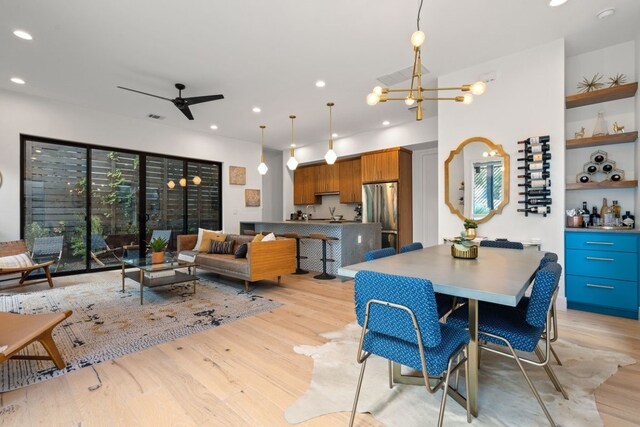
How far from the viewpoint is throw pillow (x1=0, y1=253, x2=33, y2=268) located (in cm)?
408

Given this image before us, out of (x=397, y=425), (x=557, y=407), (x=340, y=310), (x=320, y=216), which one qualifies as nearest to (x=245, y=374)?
(x=397, y=425)

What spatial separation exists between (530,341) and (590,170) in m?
3.22

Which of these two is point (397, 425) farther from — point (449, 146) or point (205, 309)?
point (449, 146)

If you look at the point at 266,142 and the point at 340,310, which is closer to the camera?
the point at 340,310

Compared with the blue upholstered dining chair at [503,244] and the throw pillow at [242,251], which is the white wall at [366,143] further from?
the throw pillow at [242,251]

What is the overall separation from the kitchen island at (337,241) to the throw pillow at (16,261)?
387cm

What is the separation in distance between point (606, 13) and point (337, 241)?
4184 millimetres

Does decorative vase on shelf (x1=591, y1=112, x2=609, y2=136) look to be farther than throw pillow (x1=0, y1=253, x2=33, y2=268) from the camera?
No

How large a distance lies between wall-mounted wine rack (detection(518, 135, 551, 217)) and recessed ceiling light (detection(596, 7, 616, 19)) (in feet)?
3.89

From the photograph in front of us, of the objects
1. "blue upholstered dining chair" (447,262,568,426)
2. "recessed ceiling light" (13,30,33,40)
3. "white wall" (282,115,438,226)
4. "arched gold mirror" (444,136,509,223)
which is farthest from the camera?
"white wall" (282,115,438,226)

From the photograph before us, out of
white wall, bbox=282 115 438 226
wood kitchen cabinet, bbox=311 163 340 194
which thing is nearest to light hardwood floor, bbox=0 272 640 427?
white wall, bbox=282 115 438 226

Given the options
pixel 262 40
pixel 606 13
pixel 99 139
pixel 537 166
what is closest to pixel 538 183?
pixel 537 166

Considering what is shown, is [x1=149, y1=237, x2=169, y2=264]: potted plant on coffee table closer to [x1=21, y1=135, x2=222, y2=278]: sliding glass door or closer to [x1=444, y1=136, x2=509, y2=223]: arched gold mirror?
[x1=21, y1=135, x2=222, y2=278]: sliding glass door

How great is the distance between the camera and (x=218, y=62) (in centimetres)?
381
